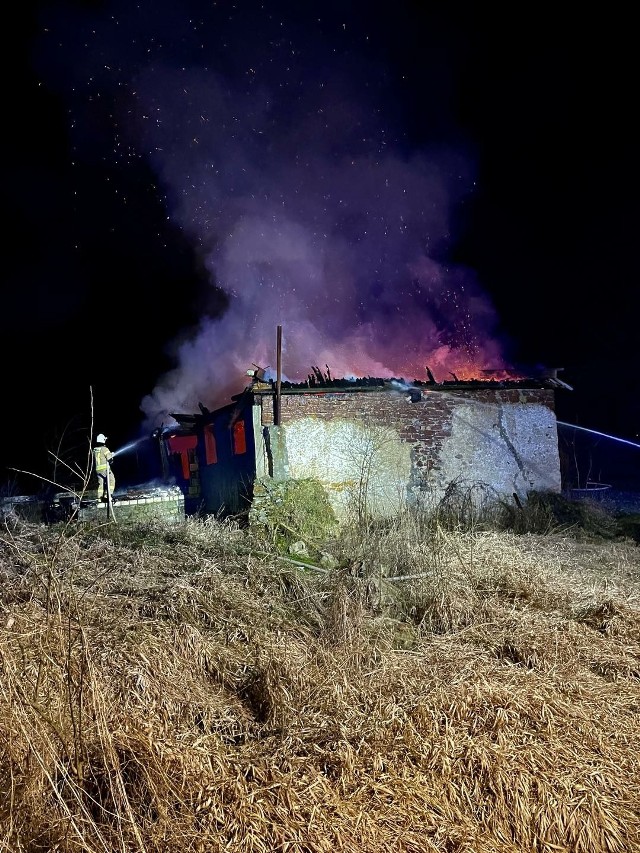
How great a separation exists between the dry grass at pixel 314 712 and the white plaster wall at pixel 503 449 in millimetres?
5944

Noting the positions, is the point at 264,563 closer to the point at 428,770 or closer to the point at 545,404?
the point at 428,770

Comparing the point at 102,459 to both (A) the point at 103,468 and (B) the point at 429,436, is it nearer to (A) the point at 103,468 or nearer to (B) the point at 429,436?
(A) the point at 103,468

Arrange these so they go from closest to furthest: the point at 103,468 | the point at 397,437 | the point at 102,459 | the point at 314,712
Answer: the point at 314,712 → the point at 103,468 → the point at 102,459 → the point at 397,437

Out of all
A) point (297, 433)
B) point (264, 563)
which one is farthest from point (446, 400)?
point (264, 563)

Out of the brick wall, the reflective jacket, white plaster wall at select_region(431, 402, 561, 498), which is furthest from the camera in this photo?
white plaster wall at select_region(431, 402, 561, 498)

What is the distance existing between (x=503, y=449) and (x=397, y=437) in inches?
100

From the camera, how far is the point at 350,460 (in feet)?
37.8

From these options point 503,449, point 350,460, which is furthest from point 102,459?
point 503,449

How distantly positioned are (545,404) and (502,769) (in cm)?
1065

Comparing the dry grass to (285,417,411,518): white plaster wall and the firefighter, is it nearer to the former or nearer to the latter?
the firefighter

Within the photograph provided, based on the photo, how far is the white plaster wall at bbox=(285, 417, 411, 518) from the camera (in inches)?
447

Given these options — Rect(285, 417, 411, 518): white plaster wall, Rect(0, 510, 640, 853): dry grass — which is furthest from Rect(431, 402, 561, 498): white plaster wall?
Rect(0, 510, 640, 853): dry grass

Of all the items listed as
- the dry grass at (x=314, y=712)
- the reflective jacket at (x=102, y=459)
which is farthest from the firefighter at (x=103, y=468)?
the dry grass at (x=314, y=712)

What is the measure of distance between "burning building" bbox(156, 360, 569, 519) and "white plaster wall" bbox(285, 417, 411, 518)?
0.07 ft
